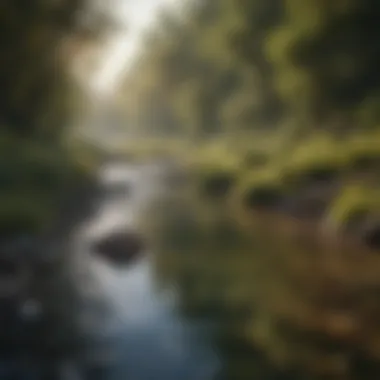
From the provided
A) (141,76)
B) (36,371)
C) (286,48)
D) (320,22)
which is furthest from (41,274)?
(320,22)

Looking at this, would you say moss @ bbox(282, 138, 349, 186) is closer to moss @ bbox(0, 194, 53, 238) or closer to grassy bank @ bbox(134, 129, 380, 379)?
grassy bank @ bbox(134, 129, 380, 379)

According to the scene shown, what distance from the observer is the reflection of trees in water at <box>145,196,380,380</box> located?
146 cm

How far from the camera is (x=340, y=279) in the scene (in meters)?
1.62

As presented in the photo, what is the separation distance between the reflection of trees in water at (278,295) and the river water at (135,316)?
5cm

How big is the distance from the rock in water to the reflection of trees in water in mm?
56

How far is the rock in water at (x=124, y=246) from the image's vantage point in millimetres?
1676

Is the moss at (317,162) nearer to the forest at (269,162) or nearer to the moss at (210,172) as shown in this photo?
the forest at (269,162)

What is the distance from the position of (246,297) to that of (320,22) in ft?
2.64

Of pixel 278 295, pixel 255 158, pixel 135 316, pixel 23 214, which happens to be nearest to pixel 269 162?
pixel 255 158

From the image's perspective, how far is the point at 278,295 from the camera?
1608mm

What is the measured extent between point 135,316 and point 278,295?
34 cm

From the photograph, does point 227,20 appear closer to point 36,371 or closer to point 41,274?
point 41,274

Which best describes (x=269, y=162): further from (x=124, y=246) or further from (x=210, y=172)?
(x=124, y=246)

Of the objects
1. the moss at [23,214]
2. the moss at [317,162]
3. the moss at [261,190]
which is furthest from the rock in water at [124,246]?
the moss at [317,162]
